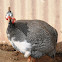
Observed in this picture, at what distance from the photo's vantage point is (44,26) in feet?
8.77

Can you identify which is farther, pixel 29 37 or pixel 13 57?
pixel 13 57

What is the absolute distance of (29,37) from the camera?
7.89ft

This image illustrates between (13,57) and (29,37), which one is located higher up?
(29,37)

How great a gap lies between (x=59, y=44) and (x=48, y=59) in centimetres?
38

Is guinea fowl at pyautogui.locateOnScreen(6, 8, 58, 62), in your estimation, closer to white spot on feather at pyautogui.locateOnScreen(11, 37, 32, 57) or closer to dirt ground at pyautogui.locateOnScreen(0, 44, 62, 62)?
white spot on feather at pyautogui.locateOnScreen(11, 37, 32, 57)

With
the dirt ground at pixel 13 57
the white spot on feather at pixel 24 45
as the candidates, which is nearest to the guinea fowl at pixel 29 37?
the white spot on feather at pixel 24 45

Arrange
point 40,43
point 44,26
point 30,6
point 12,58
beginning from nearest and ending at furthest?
point 40,43, point 44,26, point 12,58, point 30,6

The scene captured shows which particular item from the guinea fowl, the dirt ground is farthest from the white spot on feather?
the dirt ground

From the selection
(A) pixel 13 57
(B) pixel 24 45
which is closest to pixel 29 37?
(B) pixel 24 45

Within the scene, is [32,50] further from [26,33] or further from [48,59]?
[48,59]

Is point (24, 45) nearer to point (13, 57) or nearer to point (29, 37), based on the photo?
point (29, 37)

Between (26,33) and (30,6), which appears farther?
(30,6)

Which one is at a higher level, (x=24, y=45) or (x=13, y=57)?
(x=24, y=45)

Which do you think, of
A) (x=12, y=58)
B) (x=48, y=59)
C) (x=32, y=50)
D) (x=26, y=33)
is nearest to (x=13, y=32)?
(x=26, y=33)
